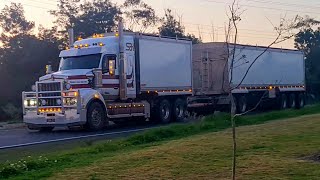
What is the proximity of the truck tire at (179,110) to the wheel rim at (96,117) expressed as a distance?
245 inches

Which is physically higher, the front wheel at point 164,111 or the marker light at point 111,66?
the marker light at point 111,66

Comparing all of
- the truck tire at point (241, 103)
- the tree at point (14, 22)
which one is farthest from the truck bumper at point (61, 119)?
the tree at point (14, 22)

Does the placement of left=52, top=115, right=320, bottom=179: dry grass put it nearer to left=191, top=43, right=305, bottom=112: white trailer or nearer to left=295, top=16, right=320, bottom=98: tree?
left=191, top=43, right=305, bottom=112: white trailer

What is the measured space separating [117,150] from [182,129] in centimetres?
514

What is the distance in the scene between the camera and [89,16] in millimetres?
60438

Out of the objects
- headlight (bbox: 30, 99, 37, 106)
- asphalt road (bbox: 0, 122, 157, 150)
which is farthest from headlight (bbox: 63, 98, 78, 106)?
headlight (bbox: 30, 99, 37, 106)

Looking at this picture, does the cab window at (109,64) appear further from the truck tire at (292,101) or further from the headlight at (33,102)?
the truck tire at (292,101)

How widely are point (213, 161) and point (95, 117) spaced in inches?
493

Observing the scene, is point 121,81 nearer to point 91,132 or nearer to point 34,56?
point 91,132

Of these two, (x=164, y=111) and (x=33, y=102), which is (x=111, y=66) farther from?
(x=164, y=111)

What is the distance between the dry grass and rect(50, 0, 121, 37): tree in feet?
145

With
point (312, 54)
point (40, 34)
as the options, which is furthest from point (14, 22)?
point (312, 54)

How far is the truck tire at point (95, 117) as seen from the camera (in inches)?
899

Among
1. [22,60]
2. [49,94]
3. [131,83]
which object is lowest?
[49,94]
